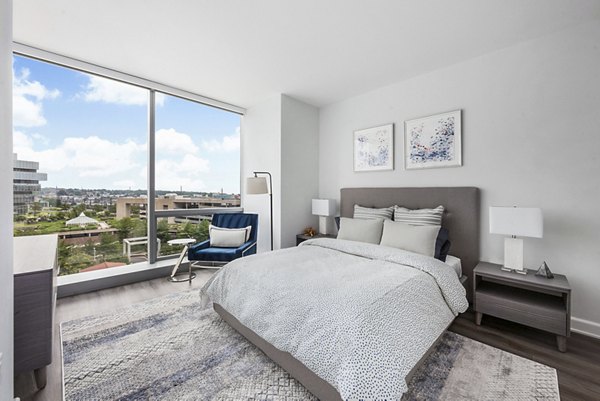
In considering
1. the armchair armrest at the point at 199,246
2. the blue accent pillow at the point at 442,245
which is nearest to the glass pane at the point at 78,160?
the armchair armrest at the point at 199,246

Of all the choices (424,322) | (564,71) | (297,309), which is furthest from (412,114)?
(297,309)

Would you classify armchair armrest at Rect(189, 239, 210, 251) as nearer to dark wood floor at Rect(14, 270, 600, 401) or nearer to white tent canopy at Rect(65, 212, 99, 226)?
dark wood floor at Rect(14, 270, 600, 401)

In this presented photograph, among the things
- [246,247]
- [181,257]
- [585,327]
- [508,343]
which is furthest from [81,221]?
[585,327]

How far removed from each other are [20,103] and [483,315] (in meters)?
5.34

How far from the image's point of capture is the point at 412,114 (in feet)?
10.8

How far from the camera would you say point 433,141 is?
3.10m

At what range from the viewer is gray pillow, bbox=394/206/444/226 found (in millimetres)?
2836

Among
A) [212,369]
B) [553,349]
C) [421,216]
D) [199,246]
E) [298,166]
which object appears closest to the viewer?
[212,369]

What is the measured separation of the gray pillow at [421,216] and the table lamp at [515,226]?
55cm

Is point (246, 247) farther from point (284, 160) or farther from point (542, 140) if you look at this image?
point (542, 140)

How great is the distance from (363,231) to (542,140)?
74.9 inches

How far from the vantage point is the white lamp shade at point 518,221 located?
2.12 metres

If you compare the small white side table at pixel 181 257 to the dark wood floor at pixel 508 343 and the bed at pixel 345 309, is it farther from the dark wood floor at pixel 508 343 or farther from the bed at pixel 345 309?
the bed at pixel 345 309

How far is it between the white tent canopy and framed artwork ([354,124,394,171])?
12.0 ft
